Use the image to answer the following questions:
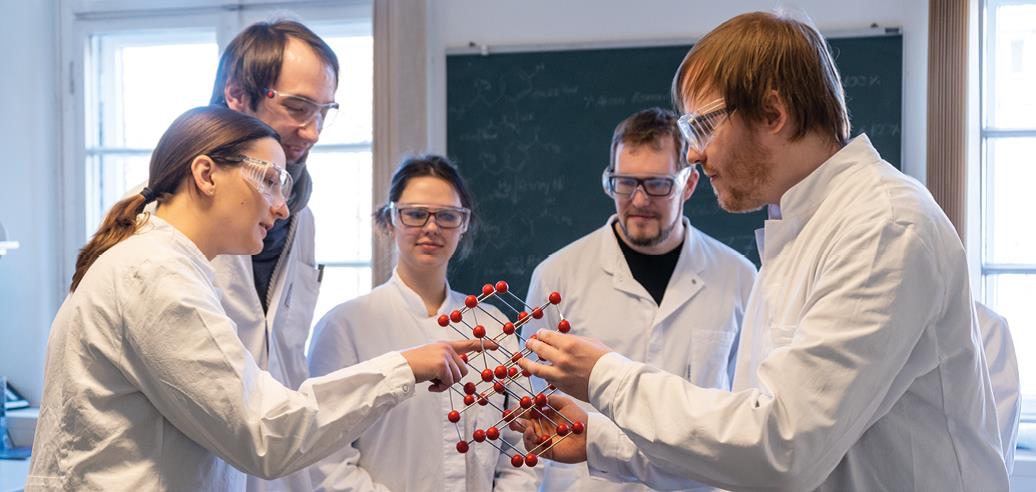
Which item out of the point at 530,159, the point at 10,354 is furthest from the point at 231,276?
the point at 10,354

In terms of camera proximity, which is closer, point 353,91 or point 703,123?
point 703,123

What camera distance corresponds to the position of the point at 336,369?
9.21 feet

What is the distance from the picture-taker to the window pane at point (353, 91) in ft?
17.4

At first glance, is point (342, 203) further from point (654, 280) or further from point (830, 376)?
point (830, 376)

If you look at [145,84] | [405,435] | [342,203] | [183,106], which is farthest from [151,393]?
[145,84]

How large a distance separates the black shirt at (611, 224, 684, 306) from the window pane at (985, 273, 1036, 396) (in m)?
2.23

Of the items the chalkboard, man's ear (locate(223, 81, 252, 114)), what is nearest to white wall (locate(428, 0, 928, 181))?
the chalkboard

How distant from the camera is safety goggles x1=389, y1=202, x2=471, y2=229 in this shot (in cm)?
292

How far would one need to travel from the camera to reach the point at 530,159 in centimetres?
483

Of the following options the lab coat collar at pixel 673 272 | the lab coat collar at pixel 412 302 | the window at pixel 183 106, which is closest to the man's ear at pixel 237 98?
the lab coat collar at pixel 412 302

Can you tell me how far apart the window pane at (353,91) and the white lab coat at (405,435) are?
2.52 metres

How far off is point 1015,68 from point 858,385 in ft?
12.7

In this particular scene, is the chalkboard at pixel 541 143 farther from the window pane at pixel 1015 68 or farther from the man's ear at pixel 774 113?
the man's ear at pixel 774 113

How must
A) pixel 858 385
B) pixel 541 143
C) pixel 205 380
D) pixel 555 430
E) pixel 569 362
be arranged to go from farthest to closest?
pixel 541 143
pixel 555 430
pixel 569 362
pixel 205 380
pixel 858 385
